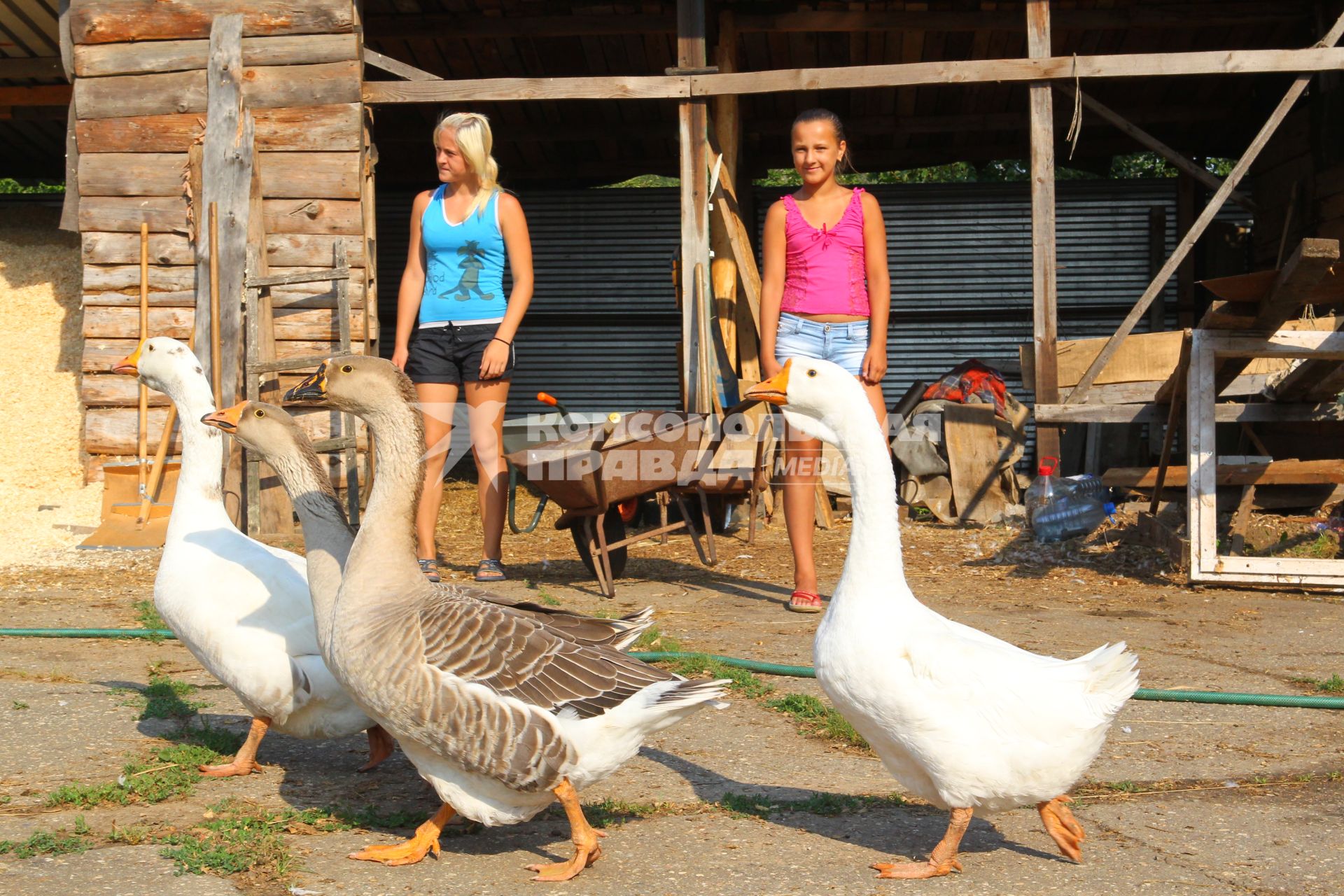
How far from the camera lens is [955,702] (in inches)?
120

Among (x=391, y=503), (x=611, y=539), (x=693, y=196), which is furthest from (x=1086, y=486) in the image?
(x=391, y=503)

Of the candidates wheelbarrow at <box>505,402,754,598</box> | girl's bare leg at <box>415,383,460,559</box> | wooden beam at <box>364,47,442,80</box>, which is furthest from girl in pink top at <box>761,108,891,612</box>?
wooden beam at <box>364,47,442,80</box>

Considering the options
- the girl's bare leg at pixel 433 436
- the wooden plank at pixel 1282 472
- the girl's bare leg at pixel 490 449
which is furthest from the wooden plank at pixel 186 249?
the wooden plank at pixel 1282 472

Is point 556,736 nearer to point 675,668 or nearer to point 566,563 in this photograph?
point 675,668

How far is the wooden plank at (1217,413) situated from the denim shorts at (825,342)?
255 centimetres

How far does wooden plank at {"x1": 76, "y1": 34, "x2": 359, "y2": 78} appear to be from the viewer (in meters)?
9.71

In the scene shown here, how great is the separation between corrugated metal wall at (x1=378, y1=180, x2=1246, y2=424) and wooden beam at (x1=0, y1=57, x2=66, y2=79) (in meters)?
5.72

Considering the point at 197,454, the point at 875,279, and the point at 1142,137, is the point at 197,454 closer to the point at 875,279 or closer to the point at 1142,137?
the point at 875,279

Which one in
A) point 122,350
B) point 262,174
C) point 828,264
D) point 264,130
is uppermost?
point 264,130

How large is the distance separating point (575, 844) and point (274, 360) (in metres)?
7.25

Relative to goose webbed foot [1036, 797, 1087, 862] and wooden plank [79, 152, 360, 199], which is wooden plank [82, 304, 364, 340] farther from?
goose webbed foot [1036, 797, 1087, 862]

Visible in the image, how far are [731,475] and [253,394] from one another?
12.9 ft

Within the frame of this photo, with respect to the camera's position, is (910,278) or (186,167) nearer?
(186,167)

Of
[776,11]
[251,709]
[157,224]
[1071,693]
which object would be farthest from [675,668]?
[776,11]
